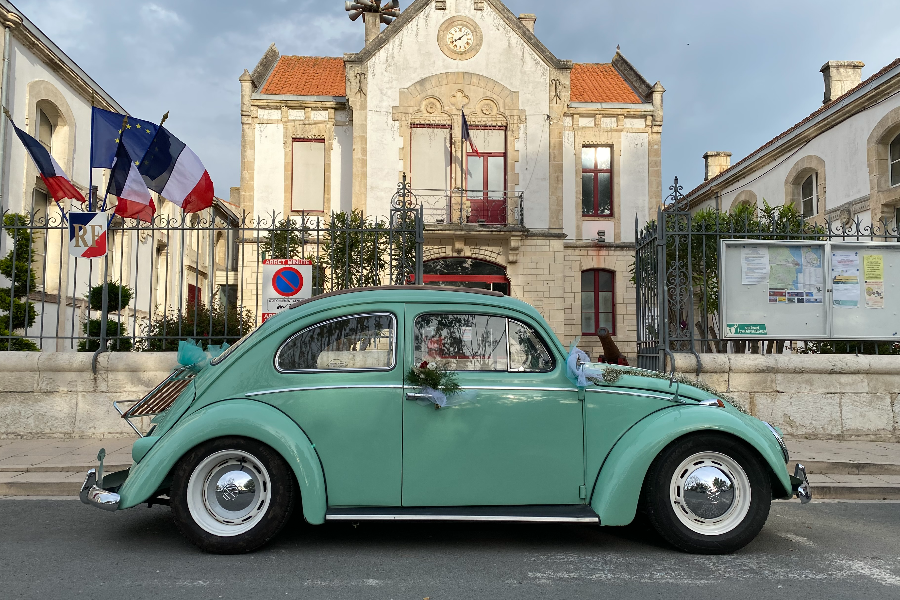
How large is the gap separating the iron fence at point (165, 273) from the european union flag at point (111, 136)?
2.66 feet

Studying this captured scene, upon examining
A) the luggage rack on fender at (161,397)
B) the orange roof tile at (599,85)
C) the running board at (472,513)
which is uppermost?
the orange roof tile at (599,85)

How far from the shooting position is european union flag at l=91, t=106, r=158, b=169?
873cm

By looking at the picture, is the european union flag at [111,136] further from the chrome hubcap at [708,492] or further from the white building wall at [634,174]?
the white building wall at [634,174]

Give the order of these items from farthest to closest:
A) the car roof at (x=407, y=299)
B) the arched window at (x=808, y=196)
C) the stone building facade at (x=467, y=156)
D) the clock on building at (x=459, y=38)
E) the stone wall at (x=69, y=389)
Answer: the arched window at (x=808, y=196) < the clock on building at (x=459, y=38) < the stone building facade at (x=467, y=156) < the stone wall at (x=69, y=389) < the car roof at (x=407, y=299)

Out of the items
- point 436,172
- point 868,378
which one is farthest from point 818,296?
point 436,172

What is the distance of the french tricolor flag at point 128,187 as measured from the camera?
880 centimetres

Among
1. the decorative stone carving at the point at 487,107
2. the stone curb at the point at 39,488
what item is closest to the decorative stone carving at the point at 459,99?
the decorative stone carving at the point at 487,107

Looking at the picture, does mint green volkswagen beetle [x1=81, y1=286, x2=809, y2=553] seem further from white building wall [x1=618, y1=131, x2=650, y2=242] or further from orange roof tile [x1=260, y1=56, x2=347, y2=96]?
orange roof tile [x1=260, y1=56, x2=347, y2=96]

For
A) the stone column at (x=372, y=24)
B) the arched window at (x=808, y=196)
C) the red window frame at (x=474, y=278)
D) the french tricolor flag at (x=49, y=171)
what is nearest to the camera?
the french tricolor flag at (x=49, y=171)

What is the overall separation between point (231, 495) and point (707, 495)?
9.54 ft

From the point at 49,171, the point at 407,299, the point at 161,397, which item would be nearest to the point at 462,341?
the point at 407,299

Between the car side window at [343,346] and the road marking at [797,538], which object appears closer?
the car side window at [343,346]

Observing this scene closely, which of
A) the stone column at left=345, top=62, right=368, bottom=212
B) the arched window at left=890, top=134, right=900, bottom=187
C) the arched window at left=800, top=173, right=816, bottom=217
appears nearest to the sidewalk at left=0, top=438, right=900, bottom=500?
the arched window at left=890, top=134, right=900, bottom=187

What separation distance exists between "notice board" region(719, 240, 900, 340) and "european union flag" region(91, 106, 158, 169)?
7292 mm
